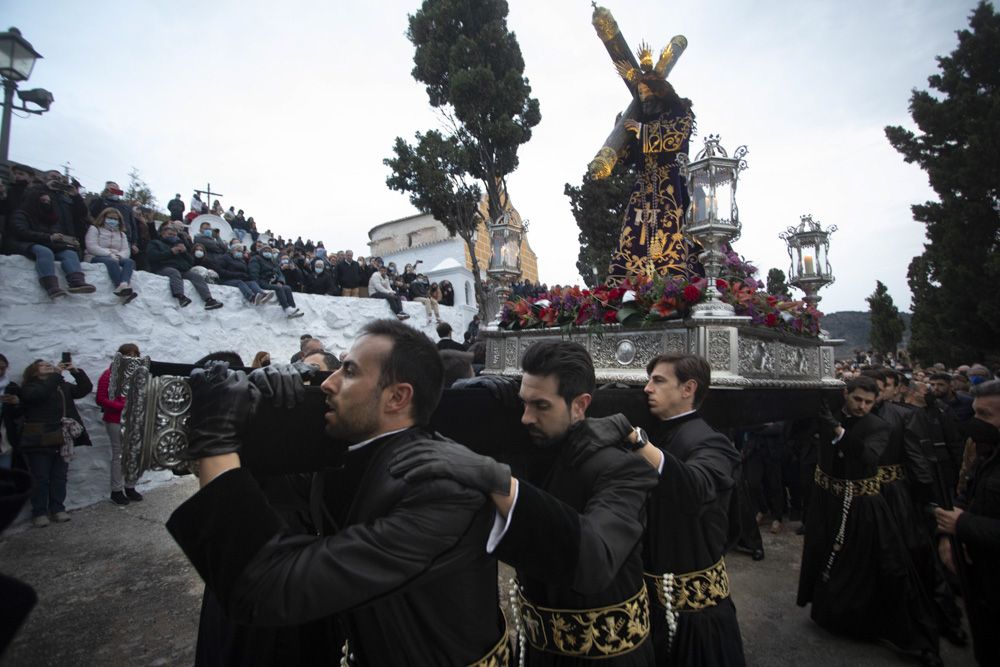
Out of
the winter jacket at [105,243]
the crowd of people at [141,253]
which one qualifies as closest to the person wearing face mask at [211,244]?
the crowd of people at [141,253]

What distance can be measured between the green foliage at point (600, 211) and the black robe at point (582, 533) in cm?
1361

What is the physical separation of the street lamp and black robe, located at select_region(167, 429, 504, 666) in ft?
24.7

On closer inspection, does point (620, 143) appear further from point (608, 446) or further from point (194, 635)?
point (194, 635)

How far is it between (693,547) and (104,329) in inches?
349

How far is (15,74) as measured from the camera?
5.96 m

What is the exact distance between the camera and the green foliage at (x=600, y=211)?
1569 centimetres

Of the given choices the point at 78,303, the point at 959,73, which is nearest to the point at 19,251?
the point at 78,303

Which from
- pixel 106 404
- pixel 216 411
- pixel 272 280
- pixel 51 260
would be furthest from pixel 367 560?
pixel 272 280

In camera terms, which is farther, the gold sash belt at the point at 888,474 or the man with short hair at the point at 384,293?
the man with short hair at the point at 384,293

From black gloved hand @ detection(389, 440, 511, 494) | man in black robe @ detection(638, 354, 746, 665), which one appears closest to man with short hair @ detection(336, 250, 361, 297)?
man in black robe @ detection(638, 354, 746, 665)

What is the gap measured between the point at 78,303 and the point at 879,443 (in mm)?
10060

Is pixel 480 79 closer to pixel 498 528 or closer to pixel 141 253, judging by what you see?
pixel 141 253

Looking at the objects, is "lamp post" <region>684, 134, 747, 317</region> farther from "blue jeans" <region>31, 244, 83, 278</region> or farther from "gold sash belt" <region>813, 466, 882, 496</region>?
"blue jeans" <region>31, 244, 83, 278</region>

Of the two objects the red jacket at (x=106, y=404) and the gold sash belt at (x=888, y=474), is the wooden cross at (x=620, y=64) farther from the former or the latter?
the red jacket at (x=106, y=404)
